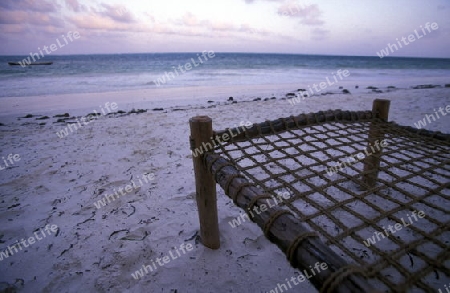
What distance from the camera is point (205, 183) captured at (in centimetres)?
162

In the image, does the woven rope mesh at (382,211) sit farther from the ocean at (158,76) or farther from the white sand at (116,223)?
the ocean at (158,76)

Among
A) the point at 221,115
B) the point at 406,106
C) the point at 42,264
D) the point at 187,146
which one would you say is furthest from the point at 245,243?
the point at 406,106

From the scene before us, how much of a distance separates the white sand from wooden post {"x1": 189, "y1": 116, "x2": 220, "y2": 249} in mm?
140

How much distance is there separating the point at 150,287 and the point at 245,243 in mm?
720

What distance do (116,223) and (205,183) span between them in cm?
102

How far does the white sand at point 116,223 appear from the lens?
1542 mm

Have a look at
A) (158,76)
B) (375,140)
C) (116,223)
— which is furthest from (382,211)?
(158,76)

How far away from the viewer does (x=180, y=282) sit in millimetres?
1517

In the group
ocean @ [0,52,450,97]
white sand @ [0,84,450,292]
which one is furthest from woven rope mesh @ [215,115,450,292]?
ocean @ [0,52,450,97]

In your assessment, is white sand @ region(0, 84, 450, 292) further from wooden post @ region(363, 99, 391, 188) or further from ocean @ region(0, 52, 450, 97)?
ocean @ region(0, 52, 450, 97)

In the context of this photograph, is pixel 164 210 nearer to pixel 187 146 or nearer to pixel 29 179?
pixel 187 146

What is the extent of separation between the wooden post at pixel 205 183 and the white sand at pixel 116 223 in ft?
0.46

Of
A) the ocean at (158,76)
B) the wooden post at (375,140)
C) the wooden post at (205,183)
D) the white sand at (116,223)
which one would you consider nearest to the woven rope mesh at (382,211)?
the wooden post at (375,140)

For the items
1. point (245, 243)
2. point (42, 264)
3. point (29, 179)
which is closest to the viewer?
point (42, 264)
